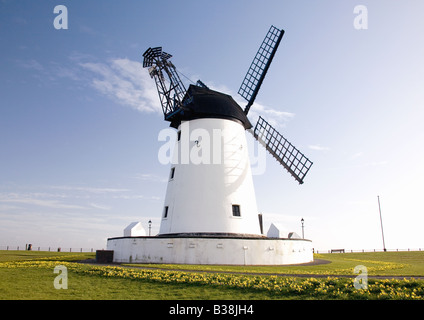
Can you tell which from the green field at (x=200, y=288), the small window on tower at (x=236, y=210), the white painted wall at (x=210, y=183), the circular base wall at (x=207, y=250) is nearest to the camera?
the green field at (x=200, y=288)

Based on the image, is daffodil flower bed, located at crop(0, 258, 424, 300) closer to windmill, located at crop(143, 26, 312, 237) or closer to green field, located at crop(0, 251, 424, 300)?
green field, located at crop(0, 251, 424, 300)

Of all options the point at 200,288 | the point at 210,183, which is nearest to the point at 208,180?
the point at 210,183

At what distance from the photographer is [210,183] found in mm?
22734

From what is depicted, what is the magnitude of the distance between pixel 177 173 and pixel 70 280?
12.5 m

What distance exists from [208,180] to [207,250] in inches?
202

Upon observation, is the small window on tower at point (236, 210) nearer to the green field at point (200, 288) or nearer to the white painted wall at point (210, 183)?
the white painted wall at point (210, 183)

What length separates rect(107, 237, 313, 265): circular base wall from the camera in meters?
20.1

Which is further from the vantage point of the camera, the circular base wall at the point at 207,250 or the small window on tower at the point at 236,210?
the small window on tower at the point at 236,210

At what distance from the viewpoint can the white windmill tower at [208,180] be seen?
20734 mm

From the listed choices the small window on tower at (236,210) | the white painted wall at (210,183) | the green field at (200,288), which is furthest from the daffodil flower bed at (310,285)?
the small window on tower at (236,210)

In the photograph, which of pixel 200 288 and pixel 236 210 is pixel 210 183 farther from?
pixel 200 288
